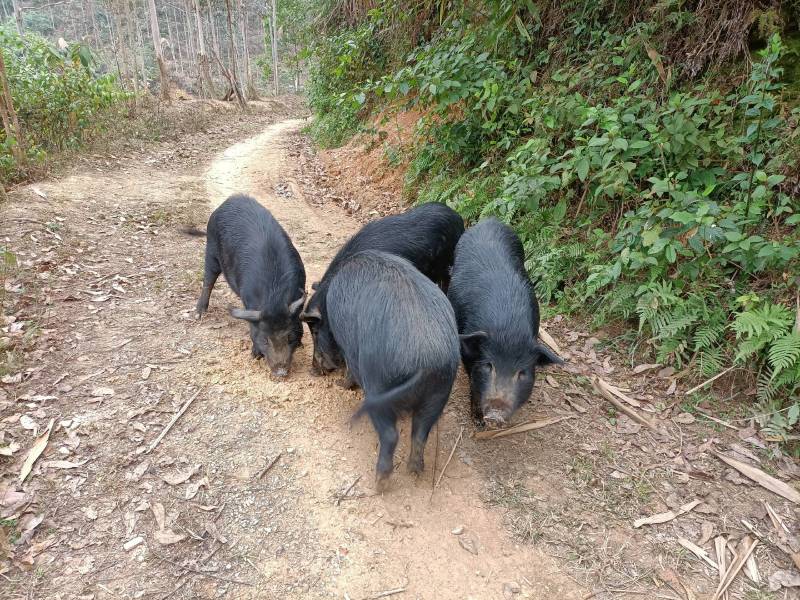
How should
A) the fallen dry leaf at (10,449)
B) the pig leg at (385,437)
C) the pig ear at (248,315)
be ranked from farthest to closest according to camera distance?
the pig ear at (248,315)
the fallen dry leaf at (10,449)
the pig leg at (385,437)

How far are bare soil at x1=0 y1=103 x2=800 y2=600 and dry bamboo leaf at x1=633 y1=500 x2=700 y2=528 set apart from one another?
1.2 inches

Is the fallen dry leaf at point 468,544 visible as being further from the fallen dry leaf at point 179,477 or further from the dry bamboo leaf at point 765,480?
the dry bamboo leaf at point 765,480

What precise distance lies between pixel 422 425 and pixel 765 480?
2.37 m

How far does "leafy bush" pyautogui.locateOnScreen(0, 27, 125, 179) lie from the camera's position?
28.8 feet

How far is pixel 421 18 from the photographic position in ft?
31.0

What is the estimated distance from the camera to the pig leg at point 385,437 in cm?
297

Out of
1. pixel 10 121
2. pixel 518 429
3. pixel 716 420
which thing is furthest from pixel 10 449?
pixel 10 121

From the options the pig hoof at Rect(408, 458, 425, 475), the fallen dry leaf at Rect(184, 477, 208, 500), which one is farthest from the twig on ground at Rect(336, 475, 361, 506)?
the fallen dry leaf at Rect(184, 477, 208, 500)

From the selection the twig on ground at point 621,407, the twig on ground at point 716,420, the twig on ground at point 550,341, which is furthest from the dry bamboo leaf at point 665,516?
the twig on ground at point 550,341

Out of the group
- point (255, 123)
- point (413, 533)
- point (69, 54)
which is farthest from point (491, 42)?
point (255, 123)

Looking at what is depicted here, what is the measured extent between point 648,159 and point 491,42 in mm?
2395

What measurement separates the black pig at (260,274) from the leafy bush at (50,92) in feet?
17.9

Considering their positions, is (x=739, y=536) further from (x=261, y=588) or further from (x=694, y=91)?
(x=694, y=91)

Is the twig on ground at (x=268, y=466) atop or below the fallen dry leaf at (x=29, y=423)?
below
